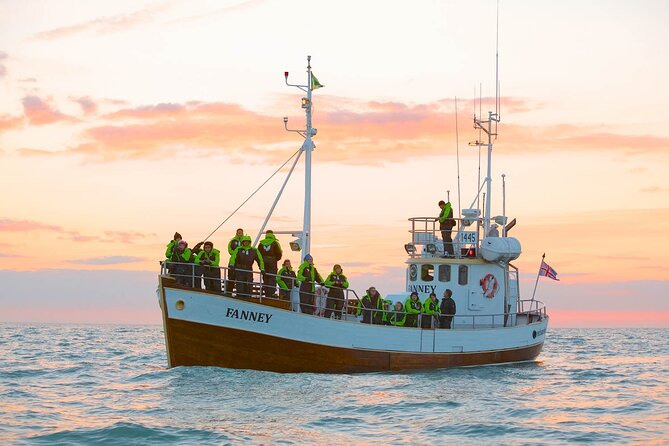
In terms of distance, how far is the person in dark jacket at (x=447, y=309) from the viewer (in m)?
30.1

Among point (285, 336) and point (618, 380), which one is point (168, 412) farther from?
point (618, 380)

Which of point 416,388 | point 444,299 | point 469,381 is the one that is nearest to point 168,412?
point 416,388

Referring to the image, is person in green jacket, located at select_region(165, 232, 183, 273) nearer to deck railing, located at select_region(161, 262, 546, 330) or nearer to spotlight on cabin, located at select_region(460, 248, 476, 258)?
deck railing, located at select_region(161, 262, 546, 330)

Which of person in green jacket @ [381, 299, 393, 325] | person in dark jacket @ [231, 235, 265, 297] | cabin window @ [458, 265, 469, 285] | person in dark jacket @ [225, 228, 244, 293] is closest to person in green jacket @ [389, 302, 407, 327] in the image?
person in green jacket @ [381, 299, 393, 325]

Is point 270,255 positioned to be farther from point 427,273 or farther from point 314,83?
point 427,273

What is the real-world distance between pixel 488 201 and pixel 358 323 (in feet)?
32.9

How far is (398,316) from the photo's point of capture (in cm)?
2909

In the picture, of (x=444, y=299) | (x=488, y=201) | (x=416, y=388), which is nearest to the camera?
(x=416, y=388)

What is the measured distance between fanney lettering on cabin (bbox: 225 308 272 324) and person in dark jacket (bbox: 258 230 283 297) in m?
1.03

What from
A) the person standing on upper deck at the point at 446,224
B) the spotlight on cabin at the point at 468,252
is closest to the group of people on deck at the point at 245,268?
the person standing on upper deck at the point at 446,224

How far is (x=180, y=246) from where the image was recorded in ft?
84.0

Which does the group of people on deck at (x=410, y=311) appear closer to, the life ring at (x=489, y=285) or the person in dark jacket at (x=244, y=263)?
the life ring at (x=489, y=285)

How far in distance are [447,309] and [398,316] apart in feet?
6.51

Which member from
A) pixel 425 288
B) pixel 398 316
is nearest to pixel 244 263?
pixel 398 316
